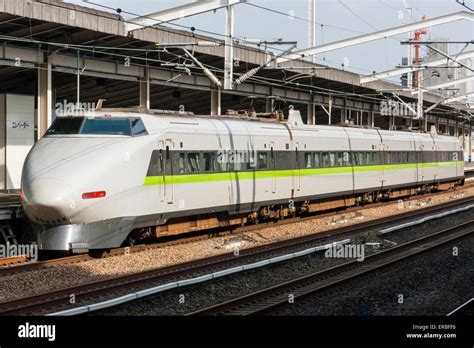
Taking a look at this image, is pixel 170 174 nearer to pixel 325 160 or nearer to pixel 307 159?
pixel 307 159

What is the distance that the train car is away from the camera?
1455 cm

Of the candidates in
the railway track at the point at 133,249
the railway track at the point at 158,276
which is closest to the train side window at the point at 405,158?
the railway track at the point at 133,249

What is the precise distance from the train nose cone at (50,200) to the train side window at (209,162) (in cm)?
495

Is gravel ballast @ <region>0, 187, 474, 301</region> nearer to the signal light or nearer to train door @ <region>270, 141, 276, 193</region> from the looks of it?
train door @ <region>270, 141, 276, 193</region>

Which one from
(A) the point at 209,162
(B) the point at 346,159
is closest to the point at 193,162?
(A) the point at 209,162

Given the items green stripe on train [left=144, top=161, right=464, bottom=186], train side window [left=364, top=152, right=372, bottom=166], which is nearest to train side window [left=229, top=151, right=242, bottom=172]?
green stripe on train [left=144, top=161, right=464, bottom=186]

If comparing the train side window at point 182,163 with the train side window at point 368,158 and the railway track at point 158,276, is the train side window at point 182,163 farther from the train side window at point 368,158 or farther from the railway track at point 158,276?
the train side window at point 368,158

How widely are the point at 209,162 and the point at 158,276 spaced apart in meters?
5.69

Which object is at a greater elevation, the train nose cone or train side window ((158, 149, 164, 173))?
train side window ((158, 149, 164, 173))

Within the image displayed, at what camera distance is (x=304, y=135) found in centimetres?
2361

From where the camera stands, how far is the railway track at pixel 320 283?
35.7ft

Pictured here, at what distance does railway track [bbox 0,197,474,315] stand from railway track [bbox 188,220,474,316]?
2187 millimetres

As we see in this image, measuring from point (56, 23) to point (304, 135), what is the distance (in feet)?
29.6

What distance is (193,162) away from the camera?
17.8 metres
